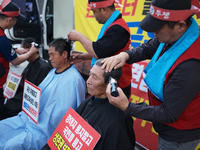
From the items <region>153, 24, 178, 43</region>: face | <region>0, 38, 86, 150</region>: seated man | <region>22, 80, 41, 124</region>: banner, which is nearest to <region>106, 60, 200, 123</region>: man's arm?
<region>153, 24, 178, 43</region>: face

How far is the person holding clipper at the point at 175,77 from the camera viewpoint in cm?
87

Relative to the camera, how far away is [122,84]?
1742 mm

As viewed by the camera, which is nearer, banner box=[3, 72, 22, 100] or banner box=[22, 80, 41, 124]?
banner box=[22, 80, 41, 124]

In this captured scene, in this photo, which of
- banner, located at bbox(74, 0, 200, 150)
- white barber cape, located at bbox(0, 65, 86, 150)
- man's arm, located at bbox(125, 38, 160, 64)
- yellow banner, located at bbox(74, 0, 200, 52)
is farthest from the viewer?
yellow banner, located at bbox(74, 0, 200, 52)

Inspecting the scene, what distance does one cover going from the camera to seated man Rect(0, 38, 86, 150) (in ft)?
5.54

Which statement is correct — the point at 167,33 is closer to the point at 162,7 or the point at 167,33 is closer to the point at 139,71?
the point at 162,7

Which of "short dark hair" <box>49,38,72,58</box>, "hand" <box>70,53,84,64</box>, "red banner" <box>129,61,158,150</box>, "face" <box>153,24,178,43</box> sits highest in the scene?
"face" <box>153,24,178,43</box>

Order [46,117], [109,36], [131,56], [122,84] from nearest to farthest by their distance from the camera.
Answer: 1. [131,56]
2. [109,36]
3. [122,84]
4. [46,117]

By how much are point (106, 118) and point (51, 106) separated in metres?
0.88

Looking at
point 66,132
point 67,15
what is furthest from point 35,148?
point 67,15

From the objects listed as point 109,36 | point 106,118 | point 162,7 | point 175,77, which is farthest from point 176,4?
point 106,118

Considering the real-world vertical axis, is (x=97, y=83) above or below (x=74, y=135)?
above

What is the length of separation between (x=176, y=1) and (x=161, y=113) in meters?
0.62

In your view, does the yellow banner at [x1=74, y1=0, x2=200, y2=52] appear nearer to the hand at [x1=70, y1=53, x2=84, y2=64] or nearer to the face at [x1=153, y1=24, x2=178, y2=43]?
the hand at [x1=70, y1=53, x2=84, y2=64]
